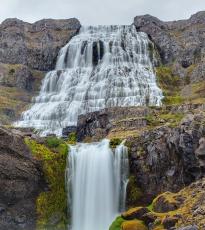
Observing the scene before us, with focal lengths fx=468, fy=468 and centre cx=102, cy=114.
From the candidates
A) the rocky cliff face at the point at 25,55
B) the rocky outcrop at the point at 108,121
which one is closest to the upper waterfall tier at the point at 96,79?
the rocky cliff face at the point at 25,55

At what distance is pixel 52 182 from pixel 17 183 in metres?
3.08

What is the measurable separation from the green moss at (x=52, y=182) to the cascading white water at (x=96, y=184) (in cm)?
65

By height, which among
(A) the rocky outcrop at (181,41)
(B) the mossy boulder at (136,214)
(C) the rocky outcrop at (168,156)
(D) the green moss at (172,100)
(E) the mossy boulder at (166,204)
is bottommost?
(B) the mossy boulder at (136,214)

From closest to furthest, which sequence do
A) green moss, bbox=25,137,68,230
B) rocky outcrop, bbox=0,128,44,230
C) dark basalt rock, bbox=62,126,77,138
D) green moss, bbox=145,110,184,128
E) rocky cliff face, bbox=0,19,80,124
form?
rocky outcrop, bbox=0,128,44,230 < green moss, bbox=25,137,68,230 < green moss, bbox=145,110,184,128 < dark basalt rock, bbox=62,126,77,138 < rocky cliff face, bbox=0,19,80,124

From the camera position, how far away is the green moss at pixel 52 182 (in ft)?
120

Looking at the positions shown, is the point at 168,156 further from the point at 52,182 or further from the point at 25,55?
the point at 25,55

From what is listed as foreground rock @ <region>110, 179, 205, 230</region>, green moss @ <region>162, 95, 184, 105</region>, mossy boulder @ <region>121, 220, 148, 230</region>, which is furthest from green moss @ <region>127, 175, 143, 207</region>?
green moss @ <region>162, 95, 184, 105</region>

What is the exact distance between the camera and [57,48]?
87250mm

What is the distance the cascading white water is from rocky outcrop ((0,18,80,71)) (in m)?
48.0

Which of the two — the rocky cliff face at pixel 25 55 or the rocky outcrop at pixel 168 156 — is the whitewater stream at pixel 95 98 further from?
the rocky cliff face at pixel 25 55

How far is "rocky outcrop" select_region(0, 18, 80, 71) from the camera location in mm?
86438

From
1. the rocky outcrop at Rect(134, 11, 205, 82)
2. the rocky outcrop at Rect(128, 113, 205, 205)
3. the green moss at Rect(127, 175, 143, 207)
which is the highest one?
the rocky outcrop at Rect(134, 11, 205, 82)

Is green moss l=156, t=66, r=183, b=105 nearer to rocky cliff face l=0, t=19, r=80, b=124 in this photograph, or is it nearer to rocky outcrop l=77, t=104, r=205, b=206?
rocky cliff face l=0, t=19, r=80, b=124

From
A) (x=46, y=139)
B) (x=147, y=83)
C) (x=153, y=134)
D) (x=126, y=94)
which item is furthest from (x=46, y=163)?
(x=147, y=83)
